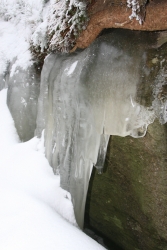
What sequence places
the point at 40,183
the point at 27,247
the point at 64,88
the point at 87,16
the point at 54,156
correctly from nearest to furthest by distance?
the point at 27,247, the point at 87,16, the point at 64,88, the point at 40,183, the point at 54,156

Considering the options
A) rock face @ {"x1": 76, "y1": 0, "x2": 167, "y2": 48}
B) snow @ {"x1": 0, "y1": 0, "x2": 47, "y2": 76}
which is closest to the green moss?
rock face @ {"x1": 76, "y1": 0, "x2": 167, "y2": 48}

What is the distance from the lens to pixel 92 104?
1.86 meters

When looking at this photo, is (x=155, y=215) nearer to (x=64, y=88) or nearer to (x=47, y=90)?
(x=64, y=88)

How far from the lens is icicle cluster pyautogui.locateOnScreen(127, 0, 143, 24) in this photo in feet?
4.78

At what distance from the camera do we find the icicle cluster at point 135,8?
4.78 feet

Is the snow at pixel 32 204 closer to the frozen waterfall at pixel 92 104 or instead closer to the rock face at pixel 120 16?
the frozen waterfall at pixel 92 104

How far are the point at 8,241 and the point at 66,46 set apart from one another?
5.23 feet

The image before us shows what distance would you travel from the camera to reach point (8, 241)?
1.48 meters

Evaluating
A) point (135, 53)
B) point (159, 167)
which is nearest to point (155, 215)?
point (159, 167)

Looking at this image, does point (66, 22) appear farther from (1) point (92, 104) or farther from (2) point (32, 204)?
(2) point (32, 204)

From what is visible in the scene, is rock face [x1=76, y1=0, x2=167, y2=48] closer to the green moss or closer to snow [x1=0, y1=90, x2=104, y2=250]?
the green moss

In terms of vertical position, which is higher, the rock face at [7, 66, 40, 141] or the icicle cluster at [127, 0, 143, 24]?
the icicle cluster at [127, 0, 143, 24]

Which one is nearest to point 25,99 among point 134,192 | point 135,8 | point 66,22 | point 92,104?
point 66,22

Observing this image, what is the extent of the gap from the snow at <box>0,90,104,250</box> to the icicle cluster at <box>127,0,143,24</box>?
147cm
